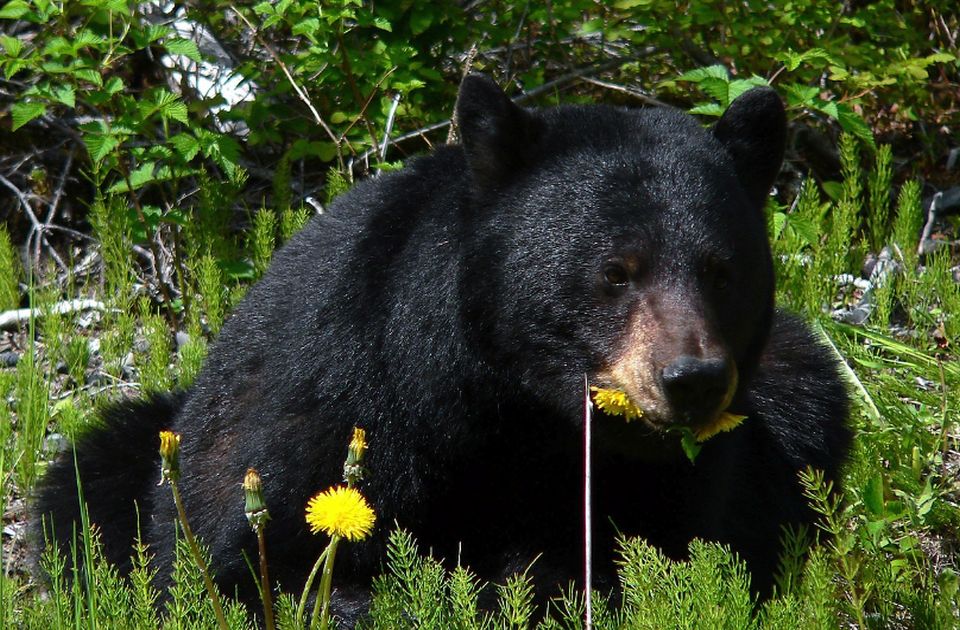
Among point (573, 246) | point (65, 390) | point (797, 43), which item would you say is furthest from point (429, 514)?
point (797, 43)

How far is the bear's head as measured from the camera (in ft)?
10.4

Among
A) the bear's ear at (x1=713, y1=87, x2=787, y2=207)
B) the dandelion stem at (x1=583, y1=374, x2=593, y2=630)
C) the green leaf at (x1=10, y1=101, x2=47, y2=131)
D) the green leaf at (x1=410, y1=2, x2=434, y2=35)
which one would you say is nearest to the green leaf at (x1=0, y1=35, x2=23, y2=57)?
the green leaf at (x1=10, y1=101, x2=47, y2=131)

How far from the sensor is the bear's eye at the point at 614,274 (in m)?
3.29

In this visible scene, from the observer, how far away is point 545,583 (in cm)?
364

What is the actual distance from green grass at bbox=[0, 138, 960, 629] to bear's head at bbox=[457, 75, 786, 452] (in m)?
0.42

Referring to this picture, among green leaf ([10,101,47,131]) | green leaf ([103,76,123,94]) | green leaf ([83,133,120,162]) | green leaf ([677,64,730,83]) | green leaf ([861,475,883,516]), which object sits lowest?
green leaf ([861,475,883,516])

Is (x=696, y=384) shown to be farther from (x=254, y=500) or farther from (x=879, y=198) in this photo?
(x=879, y=198)

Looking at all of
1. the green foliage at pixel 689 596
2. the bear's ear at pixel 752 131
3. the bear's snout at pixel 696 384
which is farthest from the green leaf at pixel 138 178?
the green foliage at pixel 689 596

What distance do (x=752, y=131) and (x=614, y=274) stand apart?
28.3 inches

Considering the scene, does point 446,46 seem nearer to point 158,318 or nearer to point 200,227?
point 200,227

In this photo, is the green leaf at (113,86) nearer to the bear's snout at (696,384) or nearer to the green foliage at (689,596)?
the bear's snout at (696,384)

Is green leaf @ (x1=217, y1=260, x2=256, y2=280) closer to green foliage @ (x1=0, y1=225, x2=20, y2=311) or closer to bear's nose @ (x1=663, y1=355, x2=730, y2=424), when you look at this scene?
green foliage @ (x1=0, y1=225, x2=20, y2=311)

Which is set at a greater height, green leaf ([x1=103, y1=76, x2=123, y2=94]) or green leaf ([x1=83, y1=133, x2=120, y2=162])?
green leaf ([x1=103, y1=76, x2=123, y2=94])

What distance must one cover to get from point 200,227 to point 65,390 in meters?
0.88
